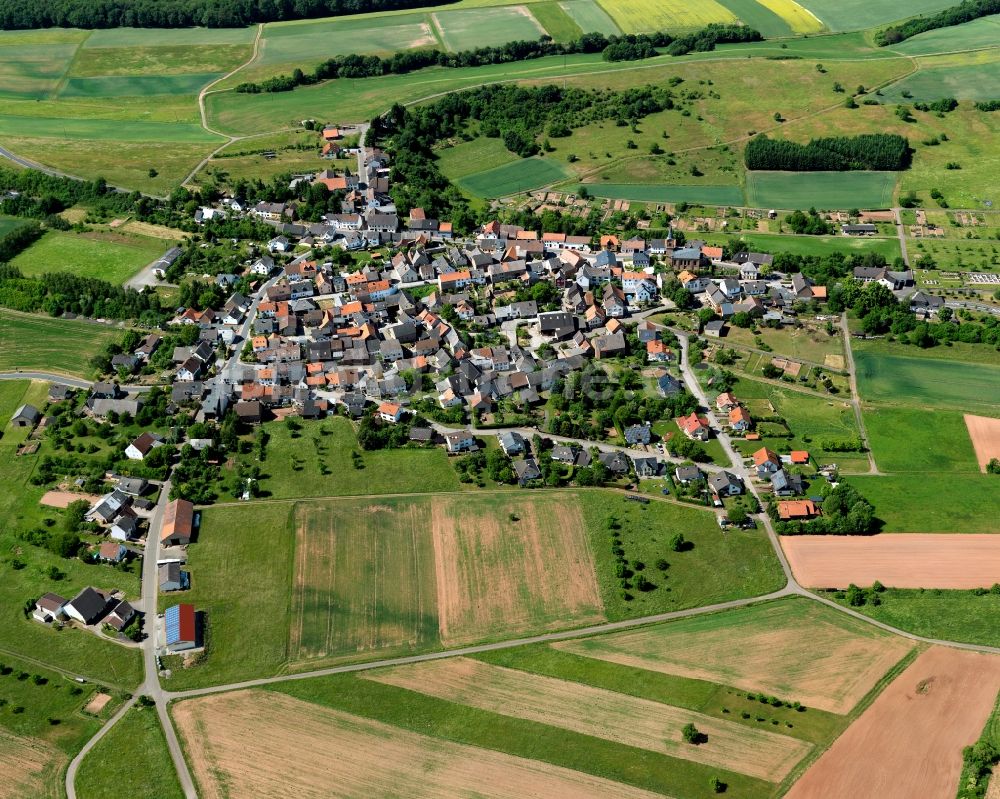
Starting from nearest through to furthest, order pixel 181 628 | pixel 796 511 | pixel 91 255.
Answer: pixel 181 628
pixel 796 511
pixel 91 255

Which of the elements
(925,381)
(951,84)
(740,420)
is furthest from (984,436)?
(951,84)

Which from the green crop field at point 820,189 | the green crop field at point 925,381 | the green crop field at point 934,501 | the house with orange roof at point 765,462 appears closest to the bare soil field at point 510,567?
the house with orange roof at point 765,462

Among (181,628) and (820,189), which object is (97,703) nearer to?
(181,628)

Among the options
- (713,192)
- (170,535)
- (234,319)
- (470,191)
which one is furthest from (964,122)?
(170,535)

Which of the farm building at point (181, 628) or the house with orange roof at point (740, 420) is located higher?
the house with orange roof at point (740, 420)

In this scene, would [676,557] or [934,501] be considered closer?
[676,557]

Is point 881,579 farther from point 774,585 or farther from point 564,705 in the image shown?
point 564,705

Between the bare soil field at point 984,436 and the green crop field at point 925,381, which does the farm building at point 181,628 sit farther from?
the bare soil field at point 984,436
